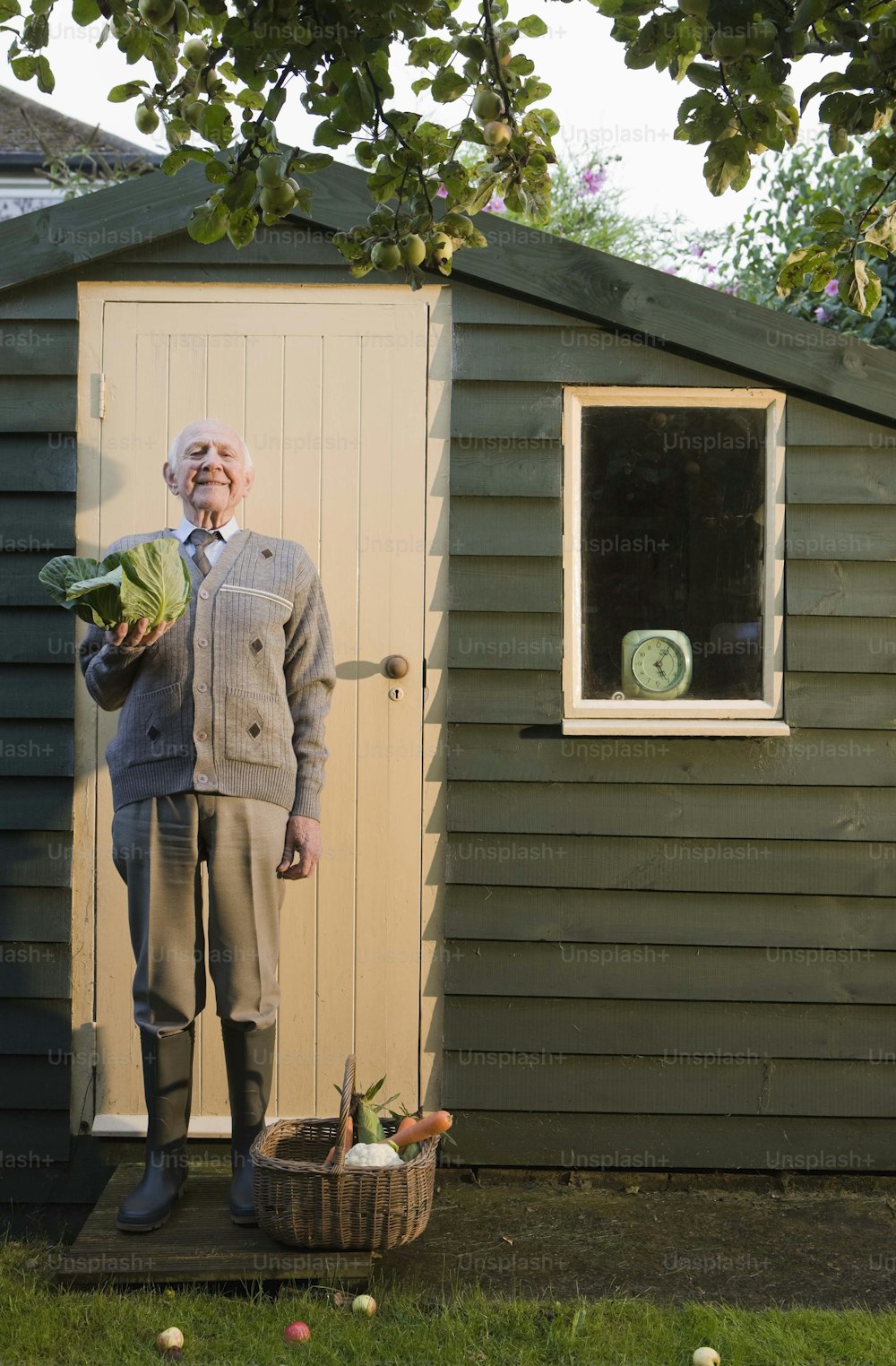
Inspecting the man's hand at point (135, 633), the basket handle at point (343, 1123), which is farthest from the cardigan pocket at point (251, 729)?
the basket handle at point (343, 1123)

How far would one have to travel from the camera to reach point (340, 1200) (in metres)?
3.29

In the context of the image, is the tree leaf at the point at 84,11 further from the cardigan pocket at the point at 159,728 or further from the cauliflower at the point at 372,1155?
the cauliflower at the point at 372,1155

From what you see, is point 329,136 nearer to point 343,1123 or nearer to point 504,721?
point 504,721

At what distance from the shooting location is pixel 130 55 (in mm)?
2078

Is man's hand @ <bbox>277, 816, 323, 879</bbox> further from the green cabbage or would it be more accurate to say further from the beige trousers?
the green cabbage

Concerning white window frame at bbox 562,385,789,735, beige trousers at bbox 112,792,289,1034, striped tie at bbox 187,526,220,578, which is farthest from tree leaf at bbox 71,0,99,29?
white window frame at bbox 562,385,789,735

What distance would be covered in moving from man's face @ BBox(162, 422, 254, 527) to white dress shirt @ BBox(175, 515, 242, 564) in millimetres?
22

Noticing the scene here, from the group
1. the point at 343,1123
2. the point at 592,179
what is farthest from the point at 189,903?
the point at 592,179

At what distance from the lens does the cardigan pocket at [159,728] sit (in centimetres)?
345

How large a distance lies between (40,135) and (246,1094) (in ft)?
39.7

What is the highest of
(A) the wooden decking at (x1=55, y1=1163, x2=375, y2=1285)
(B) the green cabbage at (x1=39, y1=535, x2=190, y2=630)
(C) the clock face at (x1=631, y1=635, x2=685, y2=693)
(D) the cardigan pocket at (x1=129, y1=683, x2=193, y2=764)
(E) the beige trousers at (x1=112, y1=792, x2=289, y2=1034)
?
(B) the green cabbage at (x1=39, y1=535, x2=190, y2=630)

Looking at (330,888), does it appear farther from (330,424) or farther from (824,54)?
(824,54)

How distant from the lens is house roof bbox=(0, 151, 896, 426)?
13.1 ft

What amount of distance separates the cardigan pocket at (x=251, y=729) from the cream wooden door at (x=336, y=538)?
0.56 m
